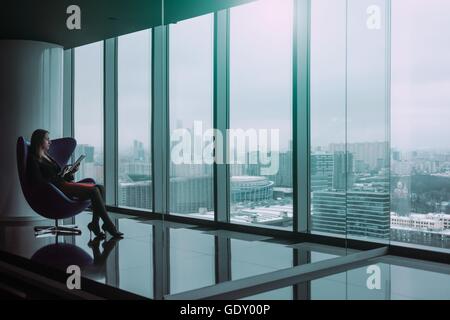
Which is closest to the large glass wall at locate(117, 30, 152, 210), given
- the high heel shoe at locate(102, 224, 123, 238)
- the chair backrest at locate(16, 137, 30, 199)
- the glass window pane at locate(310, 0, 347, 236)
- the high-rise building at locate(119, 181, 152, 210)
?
the high-rise building at locate(119, 181, 152, 210)

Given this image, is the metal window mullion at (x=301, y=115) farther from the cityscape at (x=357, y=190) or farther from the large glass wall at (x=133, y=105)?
the large glass wall at (x=133, y=105)

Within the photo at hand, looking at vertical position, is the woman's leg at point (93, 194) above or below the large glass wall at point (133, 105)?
below

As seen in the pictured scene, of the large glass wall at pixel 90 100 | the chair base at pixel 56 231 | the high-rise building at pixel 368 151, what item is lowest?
the chair base at pixel 56 231

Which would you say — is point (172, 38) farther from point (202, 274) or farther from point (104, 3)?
point (202, 274)

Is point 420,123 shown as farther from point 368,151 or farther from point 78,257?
point 78,257

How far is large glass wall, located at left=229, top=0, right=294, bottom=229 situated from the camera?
518 cm

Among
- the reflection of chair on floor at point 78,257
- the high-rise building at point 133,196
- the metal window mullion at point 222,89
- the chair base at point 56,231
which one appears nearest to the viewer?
the reflection of chair on floor at point 78,257

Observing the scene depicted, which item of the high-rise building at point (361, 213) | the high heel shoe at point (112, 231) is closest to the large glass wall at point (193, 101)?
the high heel shoe at point (112, 231)

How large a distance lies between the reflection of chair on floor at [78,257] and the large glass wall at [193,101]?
0.94 meters

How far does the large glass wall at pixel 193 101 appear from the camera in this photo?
518 centimetres

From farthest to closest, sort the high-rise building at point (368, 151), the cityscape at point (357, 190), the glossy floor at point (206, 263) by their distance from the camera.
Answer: the high-rise building at point (368, 151) → the cityscape at point (357, 190) → the glossy floor at point (206, 263)

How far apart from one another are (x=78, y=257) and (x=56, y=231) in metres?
1.32

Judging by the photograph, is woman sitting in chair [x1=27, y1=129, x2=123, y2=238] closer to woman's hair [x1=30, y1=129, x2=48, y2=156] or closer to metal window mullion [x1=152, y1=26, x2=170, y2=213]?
woman's hair [x1=30, y1=129, x2=48, y2=156]

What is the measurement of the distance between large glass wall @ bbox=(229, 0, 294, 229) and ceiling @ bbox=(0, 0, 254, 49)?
40 cm
